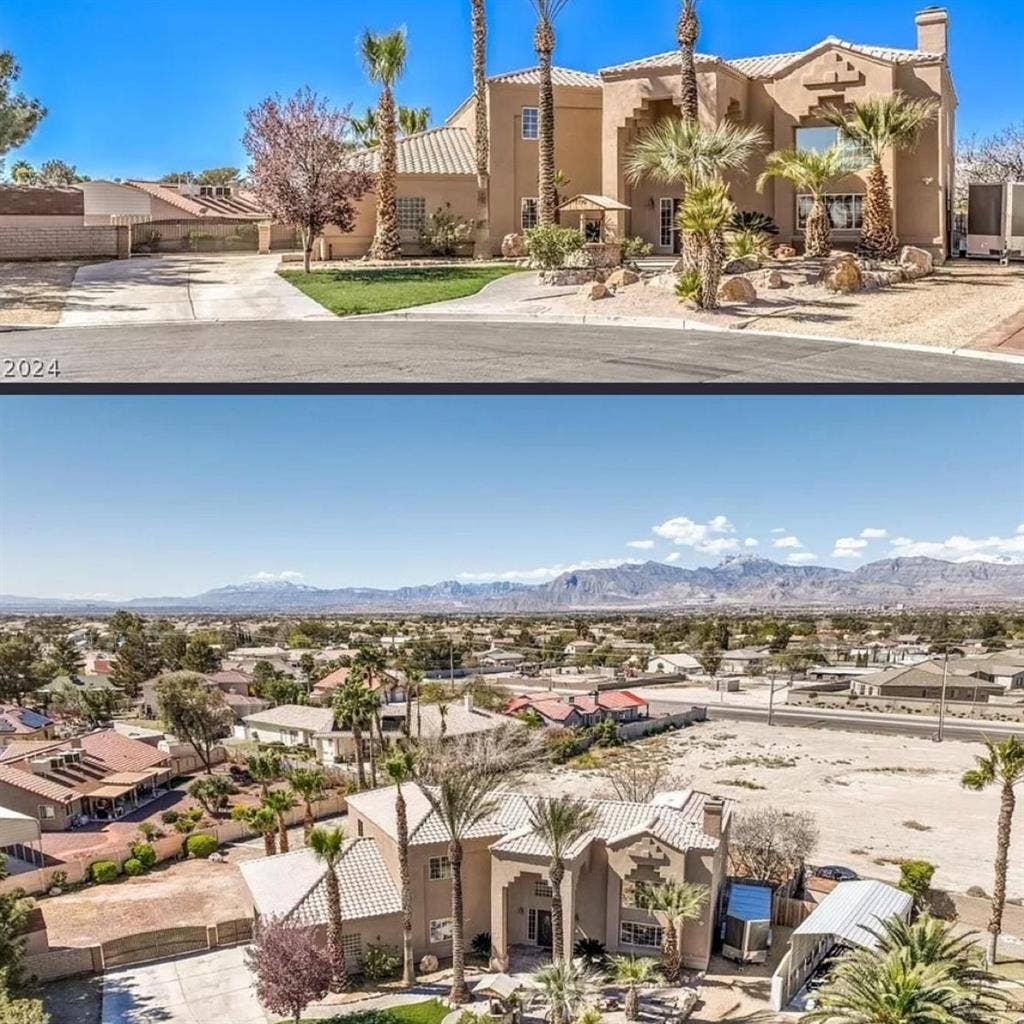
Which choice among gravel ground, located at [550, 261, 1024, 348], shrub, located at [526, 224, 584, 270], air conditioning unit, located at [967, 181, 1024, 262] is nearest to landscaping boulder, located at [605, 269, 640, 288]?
gravel ground, located at [550, 261, 1024, 348]

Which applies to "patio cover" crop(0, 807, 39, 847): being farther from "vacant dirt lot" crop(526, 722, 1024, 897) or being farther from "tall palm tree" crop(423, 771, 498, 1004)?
"vacant dirt lot" crop(526, 722, 1024, 897)

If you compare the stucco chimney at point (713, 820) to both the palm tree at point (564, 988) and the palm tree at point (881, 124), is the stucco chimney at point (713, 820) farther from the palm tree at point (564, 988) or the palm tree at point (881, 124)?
the palm tree at point (881, 124)

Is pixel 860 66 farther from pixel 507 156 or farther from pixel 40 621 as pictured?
pixel 40 621

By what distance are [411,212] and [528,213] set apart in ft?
2.79

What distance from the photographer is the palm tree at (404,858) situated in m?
9.68

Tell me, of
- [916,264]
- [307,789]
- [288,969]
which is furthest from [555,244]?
[307,789]

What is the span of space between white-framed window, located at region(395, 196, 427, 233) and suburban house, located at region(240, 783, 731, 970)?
16.7ft

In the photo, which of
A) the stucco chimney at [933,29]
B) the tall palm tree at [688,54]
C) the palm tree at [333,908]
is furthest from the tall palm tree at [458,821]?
the stucco chimney at [933,29]

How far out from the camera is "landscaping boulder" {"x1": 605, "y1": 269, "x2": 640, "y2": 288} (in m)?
8.24

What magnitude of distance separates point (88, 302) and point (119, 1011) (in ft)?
18.0

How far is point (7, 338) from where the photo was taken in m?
7.86

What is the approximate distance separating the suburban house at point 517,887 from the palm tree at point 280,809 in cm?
141

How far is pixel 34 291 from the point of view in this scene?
792 centimetres

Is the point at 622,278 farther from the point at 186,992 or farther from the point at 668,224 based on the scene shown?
the point at 186,992
